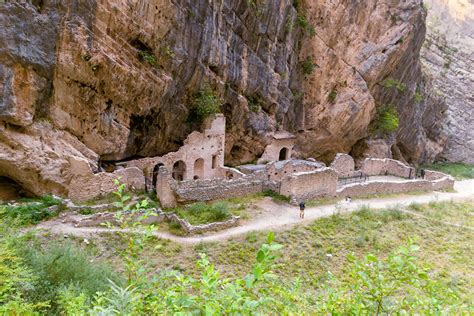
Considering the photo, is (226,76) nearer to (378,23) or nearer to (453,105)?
(378,23)

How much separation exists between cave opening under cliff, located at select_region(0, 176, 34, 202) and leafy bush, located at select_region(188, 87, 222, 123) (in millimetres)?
9534

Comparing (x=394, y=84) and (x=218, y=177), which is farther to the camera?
(x=394, y=84)

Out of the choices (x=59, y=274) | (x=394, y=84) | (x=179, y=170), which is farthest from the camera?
(x=394, y=84)

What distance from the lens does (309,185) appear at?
61.0 ft

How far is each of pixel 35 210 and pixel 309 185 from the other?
13.0 metres

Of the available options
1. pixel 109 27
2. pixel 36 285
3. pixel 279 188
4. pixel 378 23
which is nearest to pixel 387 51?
pixel 378 23

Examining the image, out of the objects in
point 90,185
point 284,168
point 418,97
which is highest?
point 418,97

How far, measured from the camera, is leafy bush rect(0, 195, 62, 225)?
1258 cm

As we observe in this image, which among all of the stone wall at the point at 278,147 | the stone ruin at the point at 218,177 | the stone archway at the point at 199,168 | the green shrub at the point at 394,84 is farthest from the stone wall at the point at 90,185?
the green shrub at the point at 394,84

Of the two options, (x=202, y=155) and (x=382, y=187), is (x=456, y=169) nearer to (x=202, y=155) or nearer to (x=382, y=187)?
(x=382, y=187)

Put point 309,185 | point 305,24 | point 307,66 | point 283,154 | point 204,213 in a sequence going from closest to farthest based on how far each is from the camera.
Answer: point 204,213 < point 309,185 < point 305,24 < point 283,154 < point 307,66

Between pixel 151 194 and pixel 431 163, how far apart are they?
121 feet

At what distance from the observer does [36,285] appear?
6.09m

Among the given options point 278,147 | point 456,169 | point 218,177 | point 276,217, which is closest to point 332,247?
point 276,217
